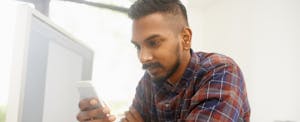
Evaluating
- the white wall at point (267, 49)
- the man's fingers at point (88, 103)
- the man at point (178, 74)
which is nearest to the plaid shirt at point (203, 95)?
the man at point (178, 74)

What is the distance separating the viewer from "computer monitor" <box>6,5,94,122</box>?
578 mm

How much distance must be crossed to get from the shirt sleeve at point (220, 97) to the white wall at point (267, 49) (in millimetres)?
1276

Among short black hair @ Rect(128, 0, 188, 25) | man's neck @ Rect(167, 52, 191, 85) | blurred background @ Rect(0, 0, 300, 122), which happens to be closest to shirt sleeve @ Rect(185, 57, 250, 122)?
man's neck @ Rect(167, 52, 191, 85)

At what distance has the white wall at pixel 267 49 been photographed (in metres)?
1.91

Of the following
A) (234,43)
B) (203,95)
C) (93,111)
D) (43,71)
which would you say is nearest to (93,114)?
(93,111)

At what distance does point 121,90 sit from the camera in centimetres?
231

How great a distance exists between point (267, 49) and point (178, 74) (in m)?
1.36

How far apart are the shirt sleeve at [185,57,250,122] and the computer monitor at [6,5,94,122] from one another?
341 millimetres

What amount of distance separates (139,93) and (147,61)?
33 cm

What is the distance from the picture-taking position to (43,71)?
720mm

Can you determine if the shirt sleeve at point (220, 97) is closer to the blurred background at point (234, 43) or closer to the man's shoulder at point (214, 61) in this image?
the man's shoulder at point (214, 61)

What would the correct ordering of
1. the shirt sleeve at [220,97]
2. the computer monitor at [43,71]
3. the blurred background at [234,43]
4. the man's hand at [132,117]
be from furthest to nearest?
the blurred background at [234,43] < the man's hand at [132,117] < the shirt sleeve at [220,97] < the computer monitor at [43,71]

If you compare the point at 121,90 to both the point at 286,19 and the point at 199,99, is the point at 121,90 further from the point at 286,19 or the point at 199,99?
the point at 199,99

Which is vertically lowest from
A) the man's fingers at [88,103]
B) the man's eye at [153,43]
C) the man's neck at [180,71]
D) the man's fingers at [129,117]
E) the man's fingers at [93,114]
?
the man's fingers at [129,117]
